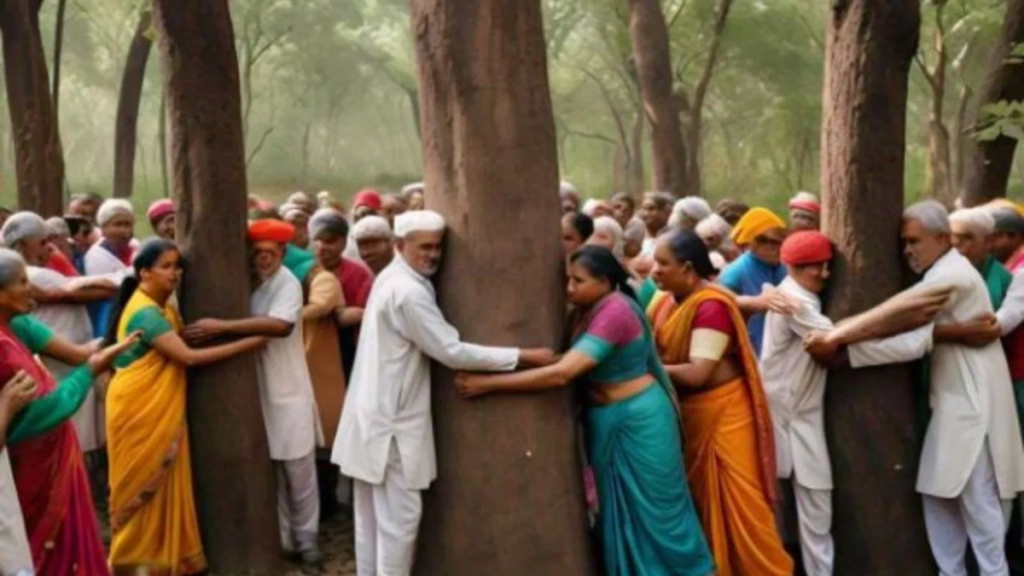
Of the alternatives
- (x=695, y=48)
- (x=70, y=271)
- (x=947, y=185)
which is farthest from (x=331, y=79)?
(x=70, y=271)

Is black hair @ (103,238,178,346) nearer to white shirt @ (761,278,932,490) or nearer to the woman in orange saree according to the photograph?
the woman in orange saree

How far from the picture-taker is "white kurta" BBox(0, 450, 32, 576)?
163 inches

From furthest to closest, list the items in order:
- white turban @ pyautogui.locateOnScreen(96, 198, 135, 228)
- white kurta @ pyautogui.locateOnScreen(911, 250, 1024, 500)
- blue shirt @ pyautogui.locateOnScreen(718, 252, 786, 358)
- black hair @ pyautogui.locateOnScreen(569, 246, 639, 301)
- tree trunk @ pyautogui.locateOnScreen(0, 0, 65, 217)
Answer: tree trunk @ pyautogui.locateOnScreen(0, 0, 65, 217), white turban @ pyautogui.locateOnScreen(96, 198, 135, 228), blue shirt @ pyautogui.locateOnScreen(718, 252, 786, 358), white kurta @ pyautogui.locateOnScreen(911, 250, 1024, 500), black hair @ pyautogui.locateOnScreen(569, 246, 639, 301)

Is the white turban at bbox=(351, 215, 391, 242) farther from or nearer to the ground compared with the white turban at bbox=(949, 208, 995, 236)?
farther from the ground

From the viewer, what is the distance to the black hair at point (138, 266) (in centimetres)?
553

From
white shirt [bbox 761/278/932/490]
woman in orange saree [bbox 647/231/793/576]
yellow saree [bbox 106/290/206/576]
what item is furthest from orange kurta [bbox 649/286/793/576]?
yellow saree [bbox 106/290/206/576]

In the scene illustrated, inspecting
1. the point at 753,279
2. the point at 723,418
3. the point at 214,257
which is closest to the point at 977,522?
the point at 723,418

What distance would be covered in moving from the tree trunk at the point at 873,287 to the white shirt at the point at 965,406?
175mm

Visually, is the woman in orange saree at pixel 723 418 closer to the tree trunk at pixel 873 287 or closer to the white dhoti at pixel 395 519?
the tree trunk at pixel 873 287

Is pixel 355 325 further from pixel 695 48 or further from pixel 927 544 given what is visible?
pixel 695 48

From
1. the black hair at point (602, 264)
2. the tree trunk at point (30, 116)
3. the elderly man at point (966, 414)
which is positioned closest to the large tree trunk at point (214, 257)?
the black hair at point (602, 264)

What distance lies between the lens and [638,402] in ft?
16.2

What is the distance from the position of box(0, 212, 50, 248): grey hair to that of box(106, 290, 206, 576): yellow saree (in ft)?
3.66

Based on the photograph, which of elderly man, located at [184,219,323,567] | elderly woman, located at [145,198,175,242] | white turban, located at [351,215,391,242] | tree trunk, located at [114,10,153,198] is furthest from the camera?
tree trunk, located at [114,10,153,198]
